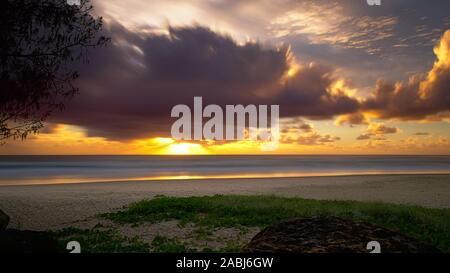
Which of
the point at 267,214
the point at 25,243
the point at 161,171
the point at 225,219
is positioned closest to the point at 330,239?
the point at 25,243

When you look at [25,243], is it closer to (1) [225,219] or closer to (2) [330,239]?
(2) [330,239]

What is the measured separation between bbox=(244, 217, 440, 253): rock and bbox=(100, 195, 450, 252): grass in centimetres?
818

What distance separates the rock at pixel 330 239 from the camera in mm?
6465

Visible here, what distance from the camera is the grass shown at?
15.8 meters

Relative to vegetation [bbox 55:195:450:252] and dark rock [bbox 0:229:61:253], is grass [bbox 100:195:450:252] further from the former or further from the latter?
dark rock [bbox 0:229:61:253]

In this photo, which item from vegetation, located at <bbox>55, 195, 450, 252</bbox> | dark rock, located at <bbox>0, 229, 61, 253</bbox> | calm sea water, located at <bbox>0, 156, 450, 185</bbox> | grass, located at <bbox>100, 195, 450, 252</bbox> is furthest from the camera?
calm sea water, located at <bbox>0, 156, 450, 185</bbox>

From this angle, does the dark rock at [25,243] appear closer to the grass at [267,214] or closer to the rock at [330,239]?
the rock at [330,239]

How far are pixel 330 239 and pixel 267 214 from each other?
11586 millimetres

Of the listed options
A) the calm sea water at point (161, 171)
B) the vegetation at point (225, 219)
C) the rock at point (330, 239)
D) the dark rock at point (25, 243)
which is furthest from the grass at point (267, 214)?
the calm sea water at point (161, 171)

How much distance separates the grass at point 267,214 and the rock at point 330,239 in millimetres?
8179

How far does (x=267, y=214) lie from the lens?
59.3ft

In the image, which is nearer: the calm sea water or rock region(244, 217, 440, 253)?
rock region(244, 217, 440, 253)

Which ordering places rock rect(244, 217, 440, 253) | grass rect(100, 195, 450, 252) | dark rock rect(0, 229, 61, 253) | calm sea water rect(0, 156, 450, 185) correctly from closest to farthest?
rock rect(244, 217, 440, 253) → dark rock rect(0, 229, 61, 253) → grass rect(100, 195, 450, 252) → calm sea water rect(0, 156, 450, 185)

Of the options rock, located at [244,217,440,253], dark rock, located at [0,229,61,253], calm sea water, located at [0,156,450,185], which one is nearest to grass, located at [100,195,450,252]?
dark rock, located at [0,229,61,253]
